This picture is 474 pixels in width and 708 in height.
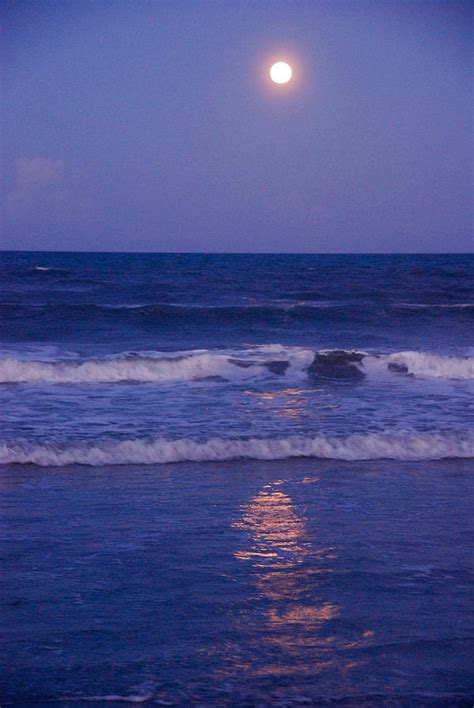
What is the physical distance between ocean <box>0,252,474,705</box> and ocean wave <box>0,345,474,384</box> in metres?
0.05

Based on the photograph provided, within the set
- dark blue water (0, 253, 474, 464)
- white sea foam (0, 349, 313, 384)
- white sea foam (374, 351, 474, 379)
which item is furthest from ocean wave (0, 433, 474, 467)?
white sea foam (374, 351, 474, 379)

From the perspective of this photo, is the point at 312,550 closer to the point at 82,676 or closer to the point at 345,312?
the point at 82,676

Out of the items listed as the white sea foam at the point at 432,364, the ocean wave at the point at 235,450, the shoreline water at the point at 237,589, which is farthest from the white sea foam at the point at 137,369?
the shoreline water at the point at 237,589

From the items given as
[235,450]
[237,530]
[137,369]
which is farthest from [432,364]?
[237,530]

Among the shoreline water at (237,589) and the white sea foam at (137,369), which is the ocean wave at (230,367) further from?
the shoreline water at (237,589)

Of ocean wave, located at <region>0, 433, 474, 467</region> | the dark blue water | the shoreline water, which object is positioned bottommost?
the shoreline water

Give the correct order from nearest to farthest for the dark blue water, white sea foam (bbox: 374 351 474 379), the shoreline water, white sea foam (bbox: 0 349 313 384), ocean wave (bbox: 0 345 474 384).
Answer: the shoreline water
the dark blue water
white sea foam (bbox: 0 349 313 384)
ocean wave (bbox: 0 345 474 384)
white sea foam (bbox: 374 351 474 379)

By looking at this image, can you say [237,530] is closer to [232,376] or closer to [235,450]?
[235,450]

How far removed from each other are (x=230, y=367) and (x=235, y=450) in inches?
218

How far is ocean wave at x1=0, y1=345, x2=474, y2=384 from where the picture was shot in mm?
11789

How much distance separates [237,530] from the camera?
16.4 feet

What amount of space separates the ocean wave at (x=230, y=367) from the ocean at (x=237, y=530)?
5cm

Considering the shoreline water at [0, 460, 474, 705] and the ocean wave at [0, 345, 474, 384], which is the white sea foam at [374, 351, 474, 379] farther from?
the shoreline water at [0, 460, 474, 705]

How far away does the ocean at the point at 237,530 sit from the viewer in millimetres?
3254
